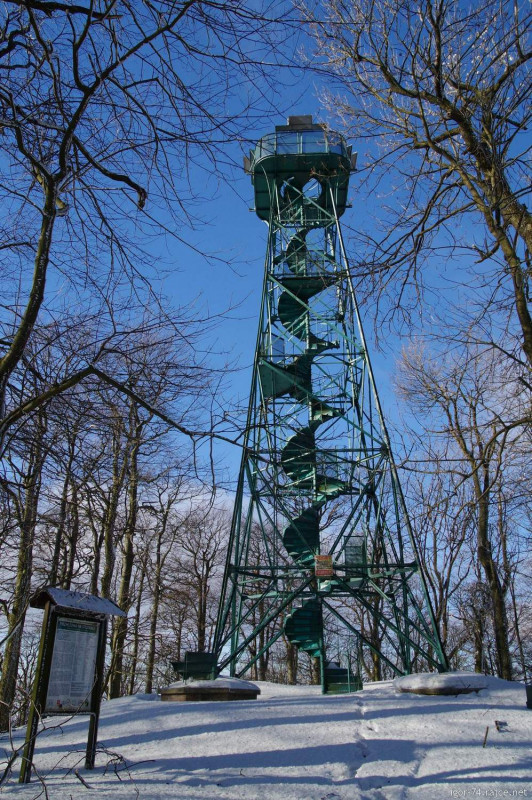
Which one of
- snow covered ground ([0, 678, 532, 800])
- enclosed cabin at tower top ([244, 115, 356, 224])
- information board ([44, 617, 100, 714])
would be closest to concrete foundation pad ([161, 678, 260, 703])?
snow covered ground ([0, 678, 532, 800])

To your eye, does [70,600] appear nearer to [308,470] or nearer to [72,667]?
[72,667]

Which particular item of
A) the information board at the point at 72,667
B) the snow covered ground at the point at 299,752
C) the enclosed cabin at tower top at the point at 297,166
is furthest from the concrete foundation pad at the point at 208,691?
the enclosed cabin at tower top at the point at 297,166

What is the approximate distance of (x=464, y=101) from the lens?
17.9 ft

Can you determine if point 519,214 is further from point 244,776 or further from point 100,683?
point 100,683

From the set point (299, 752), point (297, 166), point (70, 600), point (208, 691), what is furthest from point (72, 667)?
point (297, 166)

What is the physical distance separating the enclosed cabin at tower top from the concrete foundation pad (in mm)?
10849

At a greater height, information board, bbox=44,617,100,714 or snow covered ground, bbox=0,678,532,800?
information board, bbox=44,617,100,714

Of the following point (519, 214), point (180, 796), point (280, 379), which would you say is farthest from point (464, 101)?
point (280, 379)

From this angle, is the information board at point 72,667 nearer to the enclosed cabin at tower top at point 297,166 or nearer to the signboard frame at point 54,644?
the signboard frame at point 54,644

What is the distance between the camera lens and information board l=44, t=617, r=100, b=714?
5.48 metres

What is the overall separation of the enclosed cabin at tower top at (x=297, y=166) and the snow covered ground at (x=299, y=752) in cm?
1150

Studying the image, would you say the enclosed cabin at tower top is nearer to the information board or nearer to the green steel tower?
the green steel tower

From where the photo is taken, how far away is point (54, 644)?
18.5 feet

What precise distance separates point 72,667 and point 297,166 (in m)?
13.7
